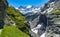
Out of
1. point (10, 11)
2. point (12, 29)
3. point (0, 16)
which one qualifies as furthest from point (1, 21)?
point (10, 11)

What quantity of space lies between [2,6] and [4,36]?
41.3 ft

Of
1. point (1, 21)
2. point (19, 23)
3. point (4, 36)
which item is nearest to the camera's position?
point (4, 36)

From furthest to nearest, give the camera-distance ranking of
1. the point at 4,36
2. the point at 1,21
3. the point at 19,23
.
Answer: the point at 19,23
the point at 1,21
the point at 4,36

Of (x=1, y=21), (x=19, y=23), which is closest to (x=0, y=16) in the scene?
(x=1, y=21)

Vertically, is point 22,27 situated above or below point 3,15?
below

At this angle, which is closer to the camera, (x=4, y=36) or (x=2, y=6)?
(x=4, y=36)

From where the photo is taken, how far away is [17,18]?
44375 mm

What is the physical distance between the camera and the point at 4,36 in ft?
74.4

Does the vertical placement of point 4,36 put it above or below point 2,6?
below

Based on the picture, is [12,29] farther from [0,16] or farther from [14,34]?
[0,16]

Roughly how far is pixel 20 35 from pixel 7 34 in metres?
1.67

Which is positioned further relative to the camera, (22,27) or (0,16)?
(22,27)

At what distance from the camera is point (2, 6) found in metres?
34.7

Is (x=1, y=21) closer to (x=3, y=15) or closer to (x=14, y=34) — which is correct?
(x=3, y=15)
